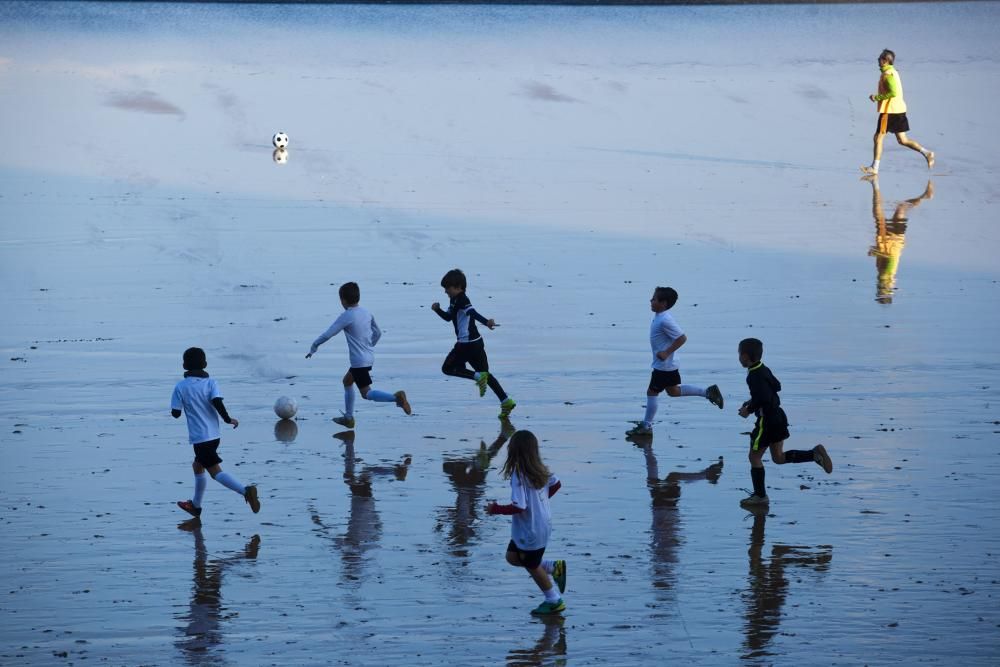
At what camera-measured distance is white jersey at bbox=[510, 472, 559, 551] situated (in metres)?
8.95

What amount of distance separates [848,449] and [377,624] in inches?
183

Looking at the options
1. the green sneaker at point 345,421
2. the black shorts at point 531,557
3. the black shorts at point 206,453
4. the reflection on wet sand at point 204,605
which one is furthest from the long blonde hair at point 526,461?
the green sneaker at point 345,421

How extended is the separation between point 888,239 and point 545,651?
12499 millimetres

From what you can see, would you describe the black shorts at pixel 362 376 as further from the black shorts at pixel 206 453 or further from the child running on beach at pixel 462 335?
the black shorts at pixel 206 453

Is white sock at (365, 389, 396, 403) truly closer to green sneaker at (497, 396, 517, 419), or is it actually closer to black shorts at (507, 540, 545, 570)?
green sneaker at (497, 396, 517, 419)

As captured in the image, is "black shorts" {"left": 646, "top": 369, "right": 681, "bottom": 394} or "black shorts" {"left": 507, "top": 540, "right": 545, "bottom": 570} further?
"black shorts" {"left": 646, "top": 369, "right": 681, "bottom": 394}

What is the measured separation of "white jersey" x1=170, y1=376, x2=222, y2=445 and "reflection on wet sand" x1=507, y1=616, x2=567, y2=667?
302 cm

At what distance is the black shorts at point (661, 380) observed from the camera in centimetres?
1249

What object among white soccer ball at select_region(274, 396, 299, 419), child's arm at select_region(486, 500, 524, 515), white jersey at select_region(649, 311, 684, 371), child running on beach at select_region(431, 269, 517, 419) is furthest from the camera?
child running on beach at select_region(431, 269, 517, 419)

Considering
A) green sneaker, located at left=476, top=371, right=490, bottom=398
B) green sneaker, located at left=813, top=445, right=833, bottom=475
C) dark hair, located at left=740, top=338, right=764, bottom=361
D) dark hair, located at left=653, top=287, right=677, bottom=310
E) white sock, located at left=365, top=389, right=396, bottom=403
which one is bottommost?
green sneaker, located at left=813, top=445, right=833, bottom=475

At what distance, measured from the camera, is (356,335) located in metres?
13.0

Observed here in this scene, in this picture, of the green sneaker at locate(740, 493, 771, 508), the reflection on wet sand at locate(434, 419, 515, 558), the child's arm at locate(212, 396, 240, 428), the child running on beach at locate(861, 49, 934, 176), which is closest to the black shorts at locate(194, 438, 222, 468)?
the child's arm at locate(212, 396, 240, 428)

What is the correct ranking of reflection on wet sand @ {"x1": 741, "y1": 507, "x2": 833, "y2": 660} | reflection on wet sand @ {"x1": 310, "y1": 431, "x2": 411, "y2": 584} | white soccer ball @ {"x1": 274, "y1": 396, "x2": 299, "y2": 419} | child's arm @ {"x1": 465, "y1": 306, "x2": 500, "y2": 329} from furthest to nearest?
child's arm @ {"x1": 465, "y1": 306, "x2": 500, "y2": 329} → white soccer ball @ {"x1": 274, "y1": 396, "x2": 299, "y2": 419} → reflection on wet sand @ {"x1": 310, "y1": 431, "x2": 411, "y2": 584} → reflection on wet sand @ {"x1": 741, "y1": 507, "x2": 833, "y2": 660}

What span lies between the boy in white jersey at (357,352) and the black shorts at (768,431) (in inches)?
130
